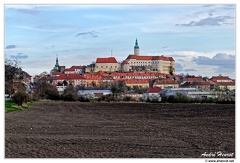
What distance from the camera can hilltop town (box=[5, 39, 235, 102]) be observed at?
1776 inches

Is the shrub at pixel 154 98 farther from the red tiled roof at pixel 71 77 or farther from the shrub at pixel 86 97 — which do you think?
the red tiled roof at pixel 71 77

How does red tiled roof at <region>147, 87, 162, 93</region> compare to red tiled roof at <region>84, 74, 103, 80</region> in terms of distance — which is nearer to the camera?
red tiled roof at <region>147, 87, 162, 93</region>

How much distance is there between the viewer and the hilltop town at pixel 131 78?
45103 mm

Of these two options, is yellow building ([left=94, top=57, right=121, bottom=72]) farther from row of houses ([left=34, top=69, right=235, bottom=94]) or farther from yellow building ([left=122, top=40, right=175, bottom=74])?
yellow building ([left=122, top=40, right=175, bottom=74])

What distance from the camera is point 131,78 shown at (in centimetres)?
5950

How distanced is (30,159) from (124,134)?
449cm

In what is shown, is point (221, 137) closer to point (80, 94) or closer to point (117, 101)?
point (117, 101)

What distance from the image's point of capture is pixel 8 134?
12047 mm

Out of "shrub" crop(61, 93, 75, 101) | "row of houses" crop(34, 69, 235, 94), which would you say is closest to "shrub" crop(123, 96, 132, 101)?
"shrub" crop(61, 93, 75, 101)

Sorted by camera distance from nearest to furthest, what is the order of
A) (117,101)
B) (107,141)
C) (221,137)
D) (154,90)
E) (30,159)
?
(30,159) → (107,141) → (221,137) → (117,101) → (154,90)

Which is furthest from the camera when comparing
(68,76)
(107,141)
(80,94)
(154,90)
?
(68,76)

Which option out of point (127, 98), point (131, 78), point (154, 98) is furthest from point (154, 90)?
point (131, 78)

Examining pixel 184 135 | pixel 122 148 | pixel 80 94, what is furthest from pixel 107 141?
pixel 80 94

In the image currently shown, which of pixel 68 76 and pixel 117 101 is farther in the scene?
pixel 68 76
